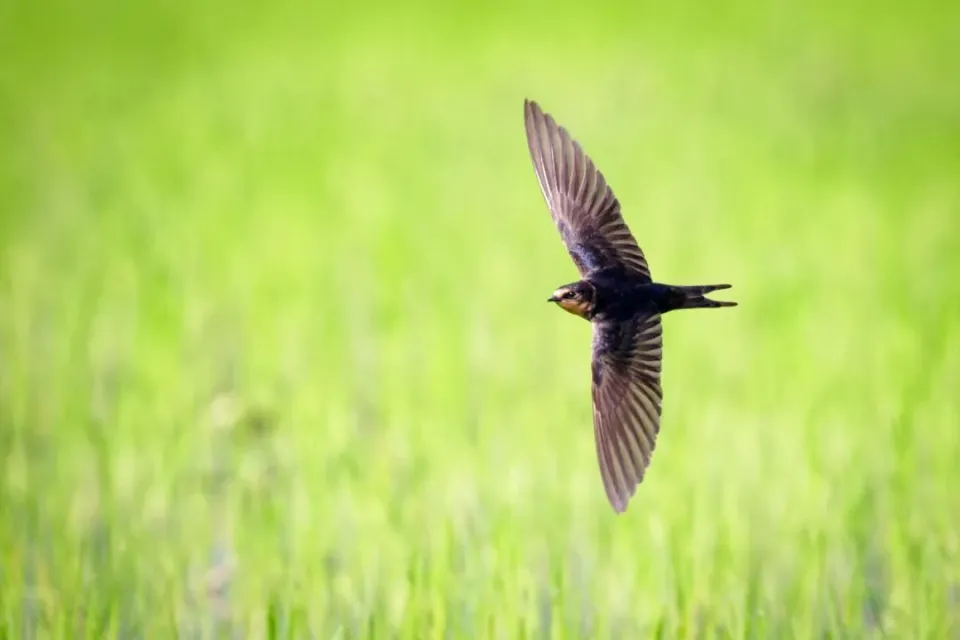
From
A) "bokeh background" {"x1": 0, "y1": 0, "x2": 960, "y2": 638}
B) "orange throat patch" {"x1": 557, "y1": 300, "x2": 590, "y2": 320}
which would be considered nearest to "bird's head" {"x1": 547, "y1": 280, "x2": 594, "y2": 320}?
"orange throat patch" {"x1": 557, "y1": 300, "x2": 590, "y2": 320}

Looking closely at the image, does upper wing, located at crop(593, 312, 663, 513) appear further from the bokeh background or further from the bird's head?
the bokeh background

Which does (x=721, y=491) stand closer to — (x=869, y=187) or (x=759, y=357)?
(x=759, y=357)

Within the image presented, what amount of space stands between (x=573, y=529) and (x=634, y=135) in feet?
9.09

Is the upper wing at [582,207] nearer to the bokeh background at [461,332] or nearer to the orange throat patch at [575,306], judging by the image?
the orange throat patch at [575,306]

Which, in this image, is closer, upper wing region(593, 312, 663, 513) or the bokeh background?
upper wing region(593, 312, 663, 513)

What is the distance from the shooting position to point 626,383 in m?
1.34

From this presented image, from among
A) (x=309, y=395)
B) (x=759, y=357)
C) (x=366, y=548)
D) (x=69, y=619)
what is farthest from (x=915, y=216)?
(x=69, y=619)

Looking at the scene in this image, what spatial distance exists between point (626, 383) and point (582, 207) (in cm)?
21

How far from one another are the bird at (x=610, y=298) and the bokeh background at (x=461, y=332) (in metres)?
0.67

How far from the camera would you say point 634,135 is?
480cm

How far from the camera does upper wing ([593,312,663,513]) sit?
4.20ft

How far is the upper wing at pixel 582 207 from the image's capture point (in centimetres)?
135

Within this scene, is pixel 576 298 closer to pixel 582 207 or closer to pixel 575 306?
pixel 575 306

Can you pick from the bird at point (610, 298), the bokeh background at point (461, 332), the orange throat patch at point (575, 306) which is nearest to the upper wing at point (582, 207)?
the bird at point (610, 298)
